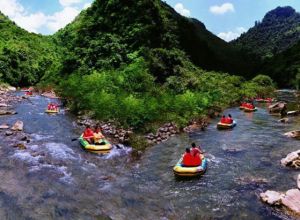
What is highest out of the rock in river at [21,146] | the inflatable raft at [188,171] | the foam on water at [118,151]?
the inflatable raft at [188,171]

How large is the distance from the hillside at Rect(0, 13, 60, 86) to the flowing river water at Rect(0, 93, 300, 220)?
164 ft

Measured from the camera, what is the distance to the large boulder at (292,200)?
585 inches

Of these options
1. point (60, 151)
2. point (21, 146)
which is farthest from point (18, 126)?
point (60, 151)

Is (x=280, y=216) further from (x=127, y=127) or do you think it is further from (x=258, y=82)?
(x=258, y=82)

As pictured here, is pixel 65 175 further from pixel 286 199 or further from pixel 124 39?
pixel 124 39

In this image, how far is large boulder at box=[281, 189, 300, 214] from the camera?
585 inches

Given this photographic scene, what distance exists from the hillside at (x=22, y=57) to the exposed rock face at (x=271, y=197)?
6038 centimetres

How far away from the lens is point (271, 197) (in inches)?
633

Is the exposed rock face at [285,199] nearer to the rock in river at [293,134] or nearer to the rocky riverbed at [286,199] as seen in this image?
the rocky riverbed at [286,199]

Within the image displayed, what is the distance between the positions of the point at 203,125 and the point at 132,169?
524 inches

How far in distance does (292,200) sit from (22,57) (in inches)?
2865

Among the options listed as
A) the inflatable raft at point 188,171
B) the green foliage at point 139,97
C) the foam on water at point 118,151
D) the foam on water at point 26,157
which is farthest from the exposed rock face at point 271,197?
the green foliage at point 139,97

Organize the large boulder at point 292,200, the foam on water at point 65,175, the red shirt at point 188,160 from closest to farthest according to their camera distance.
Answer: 1. the large boulder at point 292,200
2. the foam on water at point 65,175
3. the red shirt at point 188,160

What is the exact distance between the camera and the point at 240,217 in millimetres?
14812
